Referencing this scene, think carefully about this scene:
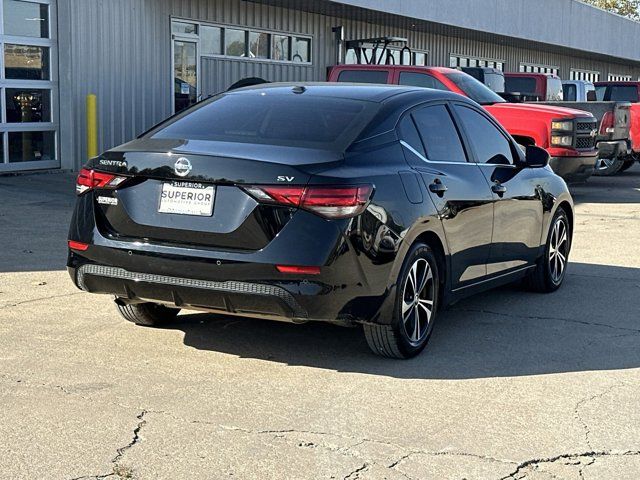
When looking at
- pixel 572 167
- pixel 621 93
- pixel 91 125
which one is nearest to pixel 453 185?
pixel 572 167

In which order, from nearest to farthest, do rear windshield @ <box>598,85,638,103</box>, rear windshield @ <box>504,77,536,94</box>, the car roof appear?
the car roof < rear windshield @ <box>504,77,536,94</box> < rear windshield @ <box>598,85,638,103</box>

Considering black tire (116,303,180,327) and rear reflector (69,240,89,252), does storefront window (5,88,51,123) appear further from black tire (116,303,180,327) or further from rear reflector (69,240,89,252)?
rear reflector (69,240,89,252)

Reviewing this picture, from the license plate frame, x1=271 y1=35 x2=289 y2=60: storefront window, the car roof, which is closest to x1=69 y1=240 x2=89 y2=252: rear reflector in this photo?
the license plate frame

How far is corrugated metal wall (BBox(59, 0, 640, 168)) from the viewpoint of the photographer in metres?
17.0

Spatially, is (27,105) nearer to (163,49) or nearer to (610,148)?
(163,49)

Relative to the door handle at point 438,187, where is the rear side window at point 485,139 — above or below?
above

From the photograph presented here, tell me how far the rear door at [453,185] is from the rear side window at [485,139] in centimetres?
22

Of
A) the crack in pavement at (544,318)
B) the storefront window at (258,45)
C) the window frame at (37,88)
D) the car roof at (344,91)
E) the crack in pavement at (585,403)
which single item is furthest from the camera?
the storefront window at (258,45)

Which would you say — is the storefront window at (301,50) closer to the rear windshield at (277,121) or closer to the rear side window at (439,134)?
the rear side window at (439,134)

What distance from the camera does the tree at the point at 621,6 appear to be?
97.4 m

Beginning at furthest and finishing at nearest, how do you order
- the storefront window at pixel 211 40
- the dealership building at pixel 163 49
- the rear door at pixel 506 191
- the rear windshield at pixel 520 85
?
the rear windshield at pixel 520 85, the storefront window at pixel 211 40, the dealership building at pixel 163 49, the rear door at pixel 506 191

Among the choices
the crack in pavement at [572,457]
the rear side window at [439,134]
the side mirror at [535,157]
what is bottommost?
the crack in pavement at [572,457]

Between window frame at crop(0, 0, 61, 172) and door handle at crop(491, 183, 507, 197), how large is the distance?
10554mm

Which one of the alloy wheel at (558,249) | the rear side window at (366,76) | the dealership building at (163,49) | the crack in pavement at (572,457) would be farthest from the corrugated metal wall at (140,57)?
the crack in pavement at (572,457)
